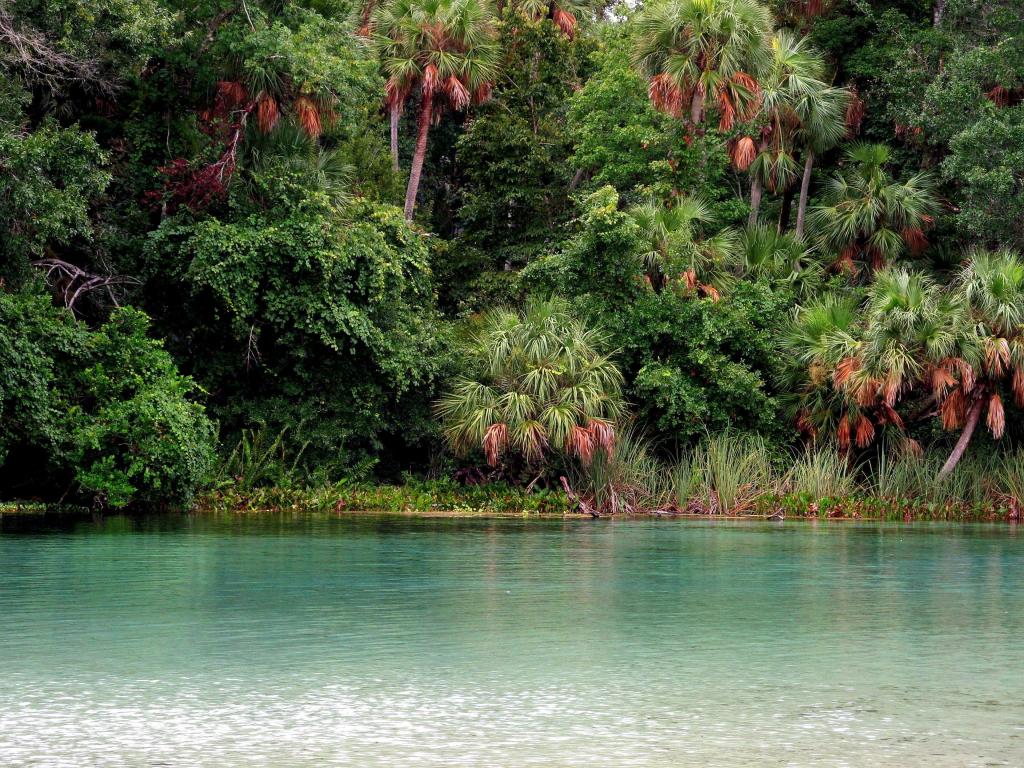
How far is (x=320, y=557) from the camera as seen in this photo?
46.3ft

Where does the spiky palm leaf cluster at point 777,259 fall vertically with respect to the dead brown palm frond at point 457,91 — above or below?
below

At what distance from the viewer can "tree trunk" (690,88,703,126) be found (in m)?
30.0

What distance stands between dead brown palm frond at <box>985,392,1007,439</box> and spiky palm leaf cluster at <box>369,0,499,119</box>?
13.5 metres

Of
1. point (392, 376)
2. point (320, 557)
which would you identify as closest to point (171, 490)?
point (392, 376)

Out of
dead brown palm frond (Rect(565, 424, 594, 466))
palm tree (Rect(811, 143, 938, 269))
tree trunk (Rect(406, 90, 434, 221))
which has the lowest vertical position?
dead brown palm frond (Rect(565, 424, 594, 466))

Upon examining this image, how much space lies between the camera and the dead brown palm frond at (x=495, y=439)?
23547 millimetres

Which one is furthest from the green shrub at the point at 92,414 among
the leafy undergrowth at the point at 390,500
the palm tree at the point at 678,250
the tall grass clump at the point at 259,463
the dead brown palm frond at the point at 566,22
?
the dead brown palm frond at the point at 566,22

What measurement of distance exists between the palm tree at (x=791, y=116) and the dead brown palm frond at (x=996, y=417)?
8.89m

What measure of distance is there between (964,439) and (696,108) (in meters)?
10.0

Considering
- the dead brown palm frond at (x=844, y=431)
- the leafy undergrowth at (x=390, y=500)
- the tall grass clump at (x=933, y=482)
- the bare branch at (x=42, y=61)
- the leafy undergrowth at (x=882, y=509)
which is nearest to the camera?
the bare branch at (x=42, y=61)

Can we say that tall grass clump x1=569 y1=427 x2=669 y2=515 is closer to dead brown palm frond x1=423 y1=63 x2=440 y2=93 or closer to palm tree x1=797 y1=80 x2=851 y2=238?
palm tree x1=797 y1=80 x2=851 y2=238

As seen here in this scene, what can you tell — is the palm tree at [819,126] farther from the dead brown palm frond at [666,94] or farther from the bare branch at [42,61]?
the bare branch at [42,61]

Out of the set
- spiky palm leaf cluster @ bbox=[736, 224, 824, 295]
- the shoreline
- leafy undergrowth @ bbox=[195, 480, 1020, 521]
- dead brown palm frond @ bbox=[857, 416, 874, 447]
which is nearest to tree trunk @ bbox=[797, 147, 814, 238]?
spiky palm leaf cluster @ bbox=[736, 224, 824, 295]

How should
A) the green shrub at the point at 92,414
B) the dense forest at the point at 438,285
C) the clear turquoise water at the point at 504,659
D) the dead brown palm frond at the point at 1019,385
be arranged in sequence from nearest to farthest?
the clear turquoise water at the point at 504,659 < the green shrub at the point at 92,414 < the dense forest at the point at 438,285 < the dead brown palm frond at the point at 1019,385
